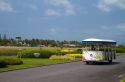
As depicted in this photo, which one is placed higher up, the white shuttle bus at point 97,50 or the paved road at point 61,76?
the white shuttle bus at point 97,50

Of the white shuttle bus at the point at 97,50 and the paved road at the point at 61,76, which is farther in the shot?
the white shuttle bus at the point at 97,50

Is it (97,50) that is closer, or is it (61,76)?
(61,76)

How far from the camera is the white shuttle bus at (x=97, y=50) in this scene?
3388 cm

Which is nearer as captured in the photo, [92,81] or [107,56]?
[92,81]

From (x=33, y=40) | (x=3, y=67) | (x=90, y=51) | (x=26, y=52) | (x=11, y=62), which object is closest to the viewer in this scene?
(x=3, y=67)

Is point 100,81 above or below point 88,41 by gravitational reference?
below

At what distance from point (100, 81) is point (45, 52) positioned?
97.1ft

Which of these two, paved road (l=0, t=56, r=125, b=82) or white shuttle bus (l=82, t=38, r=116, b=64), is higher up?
white shuttle bus (l=82, t=38, r=116, b=64)

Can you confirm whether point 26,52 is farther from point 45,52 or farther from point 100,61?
point 100,61

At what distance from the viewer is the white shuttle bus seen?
3388 centimetres

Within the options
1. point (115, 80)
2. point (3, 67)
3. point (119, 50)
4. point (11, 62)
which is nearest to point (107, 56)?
point (11, 62)

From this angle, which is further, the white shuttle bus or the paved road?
the white shuttle bus

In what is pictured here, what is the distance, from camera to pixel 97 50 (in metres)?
34.4

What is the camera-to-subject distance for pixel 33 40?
488 ft
